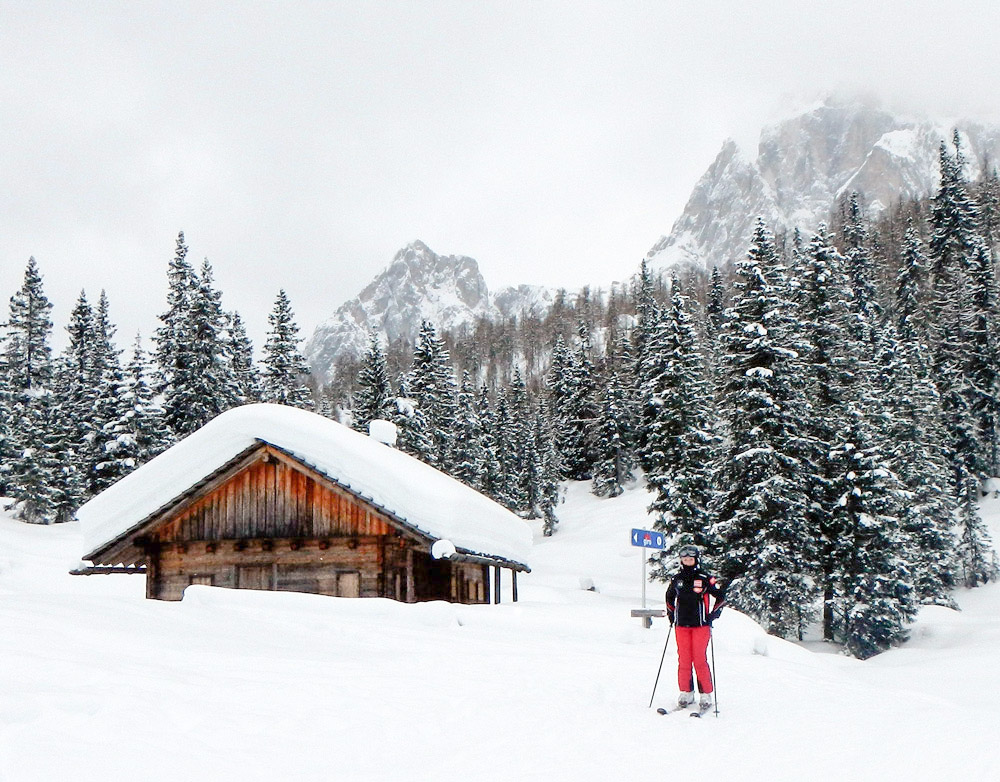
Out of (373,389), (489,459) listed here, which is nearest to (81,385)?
(373,389)

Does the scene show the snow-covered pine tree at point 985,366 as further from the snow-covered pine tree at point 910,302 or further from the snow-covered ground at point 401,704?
the snow-covered ground at point 401,704

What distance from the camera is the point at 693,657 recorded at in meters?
9.08

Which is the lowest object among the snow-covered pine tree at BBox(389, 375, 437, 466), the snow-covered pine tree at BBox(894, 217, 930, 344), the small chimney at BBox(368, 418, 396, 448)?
the small chimney at BBox(368, 418, 396, 448)

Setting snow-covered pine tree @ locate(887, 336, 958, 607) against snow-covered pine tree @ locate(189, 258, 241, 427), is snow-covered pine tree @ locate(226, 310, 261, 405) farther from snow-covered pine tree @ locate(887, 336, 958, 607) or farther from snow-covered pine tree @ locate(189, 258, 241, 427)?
snow-covered pine tree @ locate(887, 336, 958, 607)

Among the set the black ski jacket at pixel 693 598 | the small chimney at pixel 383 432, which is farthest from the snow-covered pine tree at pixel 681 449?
the black ski jacket at pixel 693 598

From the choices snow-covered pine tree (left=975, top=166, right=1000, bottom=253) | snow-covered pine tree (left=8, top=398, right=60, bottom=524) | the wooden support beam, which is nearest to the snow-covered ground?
the wooden support beam

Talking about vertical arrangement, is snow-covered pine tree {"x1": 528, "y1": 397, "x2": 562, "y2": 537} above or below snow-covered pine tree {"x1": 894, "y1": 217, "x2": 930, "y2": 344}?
below

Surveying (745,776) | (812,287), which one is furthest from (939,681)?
(812,287)

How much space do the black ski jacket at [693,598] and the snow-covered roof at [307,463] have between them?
8.88 m

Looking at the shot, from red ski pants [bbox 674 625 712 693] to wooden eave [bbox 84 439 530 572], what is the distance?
8774mm

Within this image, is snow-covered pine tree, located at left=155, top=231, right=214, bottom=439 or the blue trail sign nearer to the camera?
the blue trail sign

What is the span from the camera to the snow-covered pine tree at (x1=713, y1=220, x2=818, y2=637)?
101ft

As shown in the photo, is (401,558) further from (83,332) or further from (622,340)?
(622,340)

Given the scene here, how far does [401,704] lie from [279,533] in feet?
38.4
